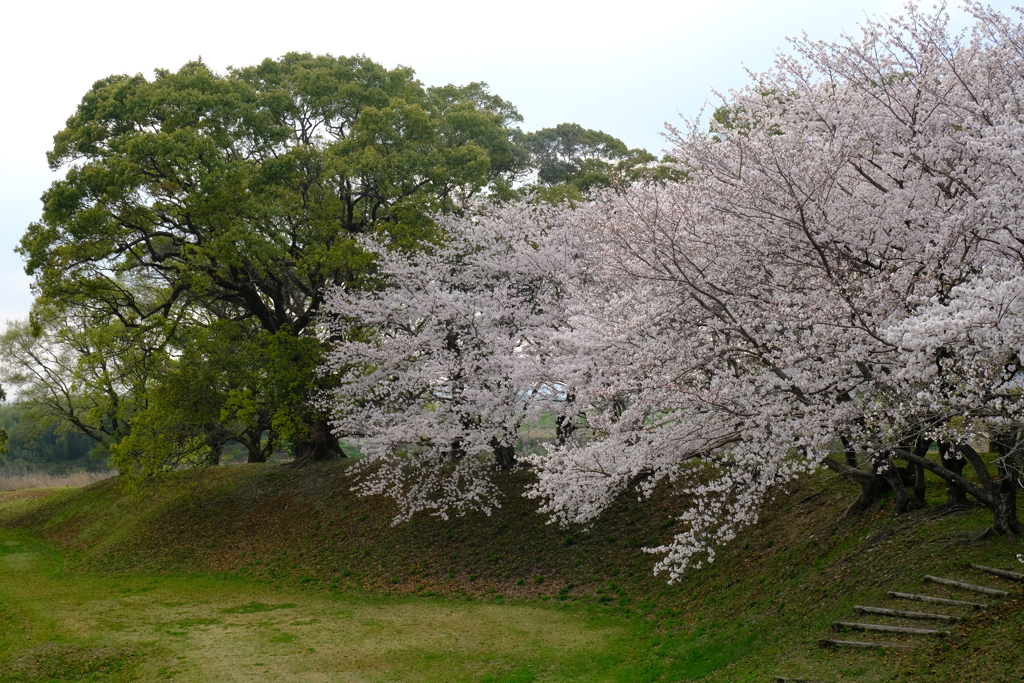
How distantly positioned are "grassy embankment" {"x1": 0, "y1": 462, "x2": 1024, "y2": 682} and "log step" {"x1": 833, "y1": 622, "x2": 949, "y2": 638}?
0.30 m

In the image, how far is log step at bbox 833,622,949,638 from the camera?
845 centimetres

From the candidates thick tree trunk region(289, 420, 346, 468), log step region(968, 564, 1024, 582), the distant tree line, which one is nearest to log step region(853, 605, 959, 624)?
log step region(968, 564, 1024, 582)

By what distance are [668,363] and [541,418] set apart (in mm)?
6099

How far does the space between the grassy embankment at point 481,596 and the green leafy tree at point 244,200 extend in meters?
3.24

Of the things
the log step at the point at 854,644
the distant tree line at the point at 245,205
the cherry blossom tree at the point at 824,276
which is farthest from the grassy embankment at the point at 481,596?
the distant tree line at the point at 245,205

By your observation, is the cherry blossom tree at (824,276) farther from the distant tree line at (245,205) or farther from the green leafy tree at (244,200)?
the green leafy tree at (244,200)

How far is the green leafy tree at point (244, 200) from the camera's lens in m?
19.7

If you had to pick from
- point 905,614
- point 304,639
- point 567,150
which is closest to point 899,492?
point 905,614

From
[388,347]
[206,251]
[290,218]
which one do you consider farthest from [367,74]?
[388,347]

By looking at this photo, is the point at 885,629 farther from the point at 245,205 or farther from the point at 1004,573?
the point at 245,205

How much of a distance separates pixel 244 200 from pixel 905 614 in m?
17.6

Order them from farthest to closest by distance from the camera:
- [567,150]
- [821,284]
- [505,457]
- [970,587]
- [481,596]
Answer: [567,150], [505,457], [481,596], [821,284], [970,587]

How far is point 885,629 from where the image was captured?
8953mm

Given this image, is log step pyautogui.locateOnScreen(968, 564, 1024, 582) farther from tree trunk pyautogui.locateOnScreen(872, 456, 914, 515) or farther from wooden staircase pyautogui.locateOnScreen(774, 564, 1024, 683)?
tree trunk pyautogui.locateOnScreen(872, 456, 914, 515)
